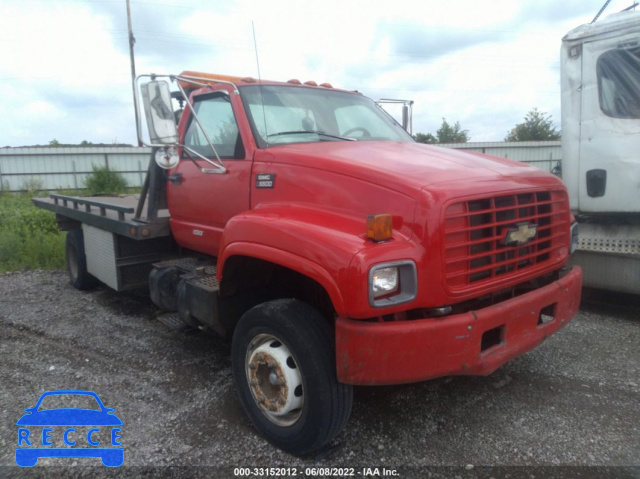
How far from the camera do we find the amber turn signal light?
2389 millimetres

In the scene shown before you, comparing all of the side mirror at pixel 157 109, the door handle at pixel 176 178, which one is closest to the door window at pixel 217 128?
the door handle at pixel 176 178

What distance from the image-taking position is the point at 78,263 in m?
6.26

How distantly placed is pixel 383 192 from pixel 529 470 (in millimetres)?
1710

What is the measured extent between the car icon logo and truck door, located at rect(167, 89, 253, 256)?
143 cm

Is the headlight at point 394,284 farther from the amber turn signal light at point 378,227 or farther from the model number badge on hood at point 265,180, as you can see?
the model number badge on hood at point 265,180

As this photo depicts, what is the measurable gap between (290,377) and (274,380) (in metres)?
0.15

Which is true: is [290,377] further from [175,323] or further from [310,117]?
[310,117]

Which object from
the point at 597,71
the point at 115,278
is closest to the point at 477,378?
the point at 597,71

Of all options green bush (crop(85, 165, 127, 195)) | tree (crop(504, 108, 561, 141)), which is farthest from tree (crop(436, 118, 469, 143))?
green bush (crop(85, 165, 127, 195))

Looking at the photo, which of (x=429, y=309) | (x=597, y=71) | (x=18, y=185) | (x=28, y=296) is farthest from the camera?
(x=18, y=185)

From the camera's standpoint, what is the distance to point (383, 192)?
2650mm

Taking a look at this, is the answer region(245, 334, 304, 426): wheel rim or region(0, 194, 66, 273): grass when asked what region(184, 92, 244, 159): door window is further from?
region(0, 194, 66, 273): grass

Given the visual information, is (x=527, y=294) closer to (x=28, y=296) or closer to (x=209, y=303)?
(x=209, y=303)

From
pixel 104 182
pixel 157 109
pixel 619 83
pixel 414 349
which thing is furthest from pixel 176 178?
pixel 104 182
